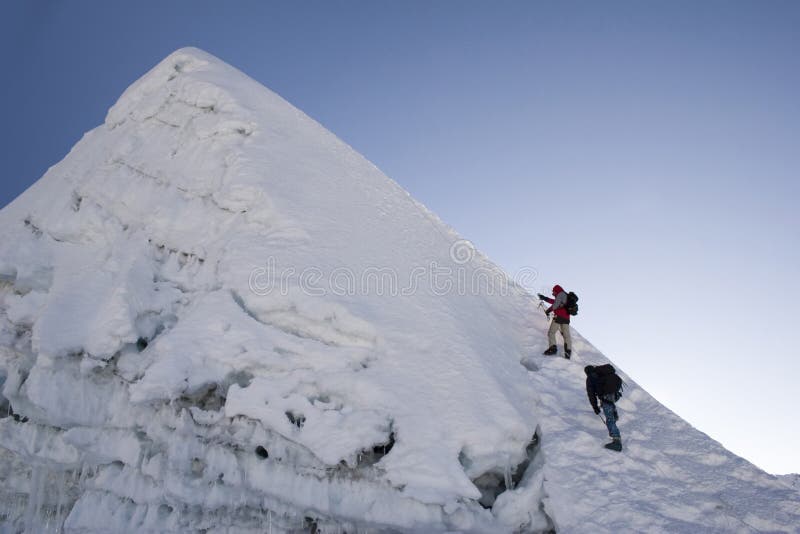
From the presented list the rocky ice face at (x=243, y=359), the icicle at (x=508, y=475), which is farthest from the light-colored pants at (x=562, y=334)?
the icicle at (x=508, y=475)

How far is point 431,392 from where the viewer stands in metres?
8.45

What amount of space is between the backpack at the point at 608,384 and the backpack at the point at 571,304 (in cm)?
202

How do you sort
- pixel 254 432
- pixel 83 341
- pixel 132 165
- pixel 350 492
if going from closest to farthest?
pixel 350 492, pixel 254 432, pixel 83 341, pixel 132 165

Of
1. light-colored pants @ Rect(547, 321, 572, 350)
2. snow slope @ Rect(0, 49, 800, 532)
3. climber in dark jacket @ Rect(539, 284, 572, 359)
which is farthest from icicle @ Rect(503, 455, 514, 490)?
light-colored pants @ Rect(547, 321, 572, 350)

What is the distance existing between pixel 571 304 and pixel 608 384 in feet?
8.00

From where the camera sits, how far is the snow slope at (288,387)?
773 cm

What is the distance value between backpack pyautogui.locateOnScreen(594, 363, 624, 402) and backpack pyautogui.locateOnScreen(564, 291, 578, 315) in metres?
2.02

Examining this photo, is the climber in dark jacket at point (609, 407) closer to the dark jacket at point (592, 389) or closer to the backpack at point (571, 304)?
the dark jacket at point (592, 389)

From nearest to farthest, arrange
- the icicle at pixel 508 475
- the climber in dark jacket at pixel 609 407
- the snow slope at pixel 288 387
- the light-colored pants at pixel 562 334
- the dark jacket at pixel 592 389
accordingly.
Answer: the snow slope at pixel 288 387 < the icicle at pixel 508 475 < the climber in dark jacket at pixel 609 407 < the dark jacket at pixel 592 389 < the light-colored pants at pixel 562 334

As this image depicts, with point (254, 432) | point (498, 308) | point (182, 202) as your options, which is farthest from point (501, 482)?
point (182, 202)

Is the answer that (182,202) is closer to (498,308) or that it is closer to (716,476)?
(498,308)

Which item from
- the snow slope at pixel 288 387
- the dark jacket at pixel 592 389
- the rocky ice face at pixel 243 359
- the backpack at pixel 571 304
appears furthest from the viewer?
the backpack at pixel 571 304

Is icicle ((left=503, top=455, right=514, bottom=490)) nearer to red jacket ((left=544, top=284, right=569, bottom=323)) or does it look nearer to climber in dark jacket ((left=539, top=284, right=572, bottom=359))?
climber in dark jacket ((left=539, top=284, right=572, bottom=359))

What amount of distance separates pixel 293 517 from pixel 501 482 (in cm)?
351
